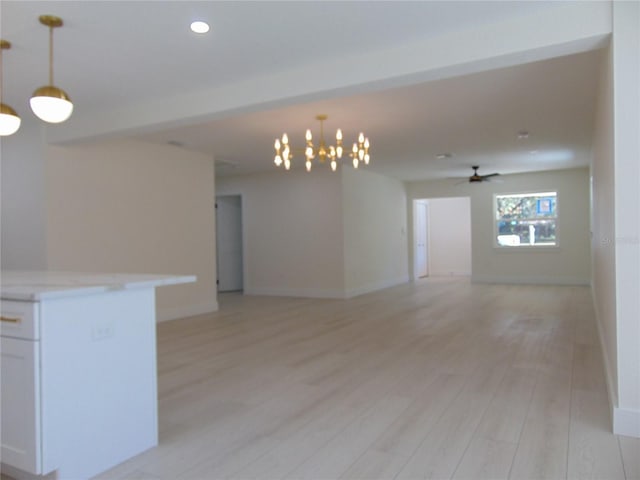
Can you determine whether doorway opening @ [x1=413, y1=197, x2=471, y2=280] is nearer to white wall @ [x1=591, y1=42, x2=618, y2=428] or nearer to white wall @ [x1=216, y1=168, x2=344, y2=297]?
white wall @ [x1=216, y1=168, x2=344, y2=297]

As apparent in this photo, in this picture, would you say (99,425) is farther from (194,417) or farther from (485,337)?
(485,337)

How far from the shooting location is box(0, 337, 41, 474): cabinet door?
1999mm

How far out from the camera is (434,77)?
10.6 feet

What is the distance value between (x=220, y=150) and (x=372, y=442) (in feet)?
17.4

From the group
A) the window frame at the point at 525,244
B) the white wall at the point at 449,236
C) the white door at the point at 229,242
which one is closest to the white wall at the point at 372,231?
the white wall at the point at 449,236

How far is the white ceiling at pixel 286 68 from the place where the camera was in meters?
2.71

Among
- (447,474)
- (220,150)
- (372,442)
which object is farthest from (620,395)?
(220,150)

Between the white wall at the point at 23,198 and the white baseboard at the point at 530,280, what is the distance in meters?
8.62

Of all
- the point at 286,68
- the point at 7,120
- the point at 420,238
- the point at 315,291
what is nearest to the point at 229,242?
the point at 315,291

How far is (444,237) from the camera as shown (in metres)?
12.8

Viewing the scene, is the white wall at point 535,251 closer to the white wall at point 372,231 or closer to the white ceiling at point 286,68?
the white wall at point 372,231

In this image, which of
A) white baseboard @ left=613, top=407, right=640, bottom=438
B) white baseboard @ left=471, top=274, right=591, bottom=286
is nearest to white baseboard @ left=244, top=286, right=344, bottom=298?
white baseboard @ left=471, top=274, right=591, bottom=286

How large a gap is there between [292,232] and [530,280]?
530cm

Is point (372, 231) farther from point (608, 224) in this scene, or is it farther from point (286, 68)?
point (608, 224)
